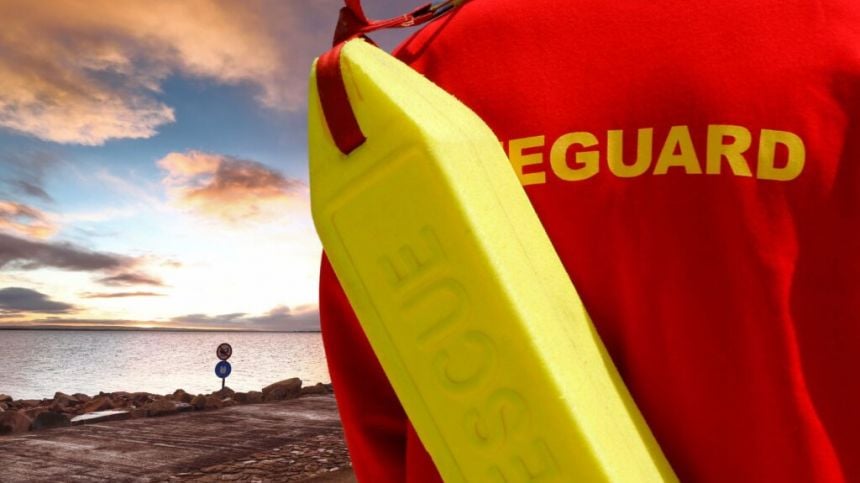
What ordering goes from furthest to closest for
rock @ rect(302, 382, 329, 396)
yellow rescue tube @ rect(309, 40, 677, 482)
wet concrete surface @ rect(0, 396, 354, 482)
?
1. rock @ rect(302, 382, 329, 396)
2. wet concrete surface @ rect(0, 396, 354, 482)
3. yellow rescue tube @ rect(309, 40, 677, 482)

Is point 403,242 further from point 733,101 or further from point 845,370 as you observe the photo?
point 845,370

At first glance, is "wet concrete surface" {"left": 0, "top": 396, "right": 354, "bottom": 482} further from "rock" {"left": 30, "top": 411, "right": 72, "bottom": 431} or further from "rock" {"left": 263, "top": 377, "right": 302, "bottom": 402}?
"rock" {"left": 263, "top": 377, "right": 302, "bottom": 402}

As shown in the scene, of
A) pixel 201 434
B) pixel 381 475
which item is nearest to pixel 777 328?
pixel 381 475

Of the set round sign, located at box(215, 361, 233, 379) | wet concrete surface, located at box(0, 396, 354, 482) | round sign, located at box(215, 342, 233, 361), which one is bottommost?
wet concrete surface, located at box(0, 396, 354, 482)

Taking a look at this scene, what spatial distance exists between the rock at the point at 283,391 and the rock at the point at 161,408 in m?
2.07

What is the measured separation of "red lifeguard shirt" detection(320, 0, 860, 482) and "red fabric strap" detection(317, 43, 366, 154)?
218mm

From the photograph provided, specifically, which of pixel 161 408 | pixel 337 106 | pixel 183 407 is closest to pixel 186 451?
pixel 161 408

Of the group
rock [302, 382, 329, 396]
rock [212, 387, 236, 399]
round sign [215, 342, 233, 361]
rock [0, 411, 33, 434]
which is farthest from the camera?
rock [302, 382, 329, 396]

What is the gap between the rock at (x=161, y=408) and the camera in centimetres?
1038

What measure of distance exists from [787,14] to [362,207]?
536 millimetres

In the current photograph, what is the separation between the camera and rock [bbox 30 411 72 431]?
29.8 feet

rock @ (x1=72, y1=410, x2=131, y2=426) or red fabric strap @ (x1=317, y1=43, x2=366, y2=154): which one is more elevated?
red fabric strap @ (x1=317, y1=43, x2=366, y2=154)

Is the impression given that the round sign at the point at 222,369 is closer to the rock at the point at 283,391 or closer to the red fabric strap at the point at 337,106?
the rock at the point at 283,391

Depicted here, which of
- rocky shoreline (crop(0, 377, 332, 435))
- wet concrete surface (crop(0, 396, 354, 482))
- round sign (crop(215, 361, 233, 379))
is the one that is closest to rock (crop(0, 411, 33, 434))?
rocky shoreline (crop(0, 377, 332, 435))
